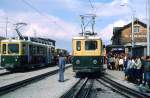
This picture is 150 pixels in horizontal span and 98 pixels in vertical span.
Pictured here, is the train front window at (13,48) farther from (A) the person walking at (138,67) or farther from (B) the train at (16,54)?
(A) the person walking at (138,67)

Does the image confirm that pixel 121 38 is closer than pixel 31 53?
No

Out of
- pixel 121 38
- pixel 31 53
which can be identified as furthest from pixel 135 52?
pixel 121 38

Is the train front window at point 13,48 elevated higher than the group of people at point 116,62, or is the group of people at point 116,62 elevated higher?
the train front window at point 13,48

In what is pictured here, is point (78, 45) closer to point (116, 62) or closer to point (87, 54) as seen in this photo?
point (87, 54)

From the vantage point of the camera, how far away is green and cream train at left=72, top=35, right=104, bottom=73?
3100 cm

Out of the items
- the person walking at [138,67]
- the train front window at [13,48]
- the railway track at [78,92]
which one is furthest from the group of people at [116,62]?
the railway track at [78,92]

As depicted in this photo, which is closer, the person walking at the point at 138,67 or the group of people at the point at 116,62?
the person walking at the point at 138,67

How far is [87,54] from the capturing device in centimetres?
3127

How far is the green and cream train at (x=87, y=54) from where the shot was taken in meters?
31.0

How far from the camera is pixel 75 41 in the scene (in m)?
32.0

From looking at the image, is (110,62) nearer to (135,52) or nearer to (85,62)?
(135,52)

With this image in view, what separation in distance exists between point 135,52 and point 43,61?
11223 millimetres

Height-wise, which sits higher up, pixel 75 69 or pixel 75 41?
pixel 75 41

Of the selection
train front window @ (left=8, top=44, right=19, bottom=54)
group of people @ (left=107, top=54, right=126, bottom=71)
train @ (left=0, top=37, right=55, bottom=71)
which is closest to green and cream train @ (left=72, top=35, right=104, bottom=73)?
train @ (left=0, top=37, right=55, bottom=71)
